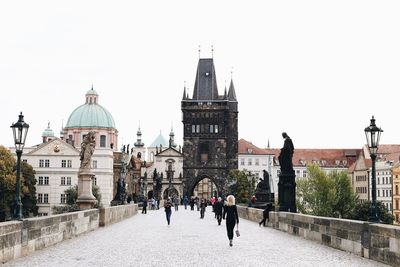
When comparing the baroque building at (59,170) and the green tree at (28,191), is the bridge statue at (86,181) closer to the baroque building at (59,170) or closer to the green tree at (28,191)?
the green tree at (28,191)

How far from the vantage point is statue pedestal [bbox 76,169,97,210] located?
27.2 meters

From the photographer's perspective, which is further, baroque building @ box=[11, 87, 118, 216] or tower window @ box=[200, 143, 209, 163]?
tower window @ box=[200, 143, 209, 163]

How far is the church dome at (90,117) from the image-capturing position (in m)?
124

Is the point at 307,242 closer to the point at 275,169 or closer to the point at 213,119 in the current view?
the point at 213,119

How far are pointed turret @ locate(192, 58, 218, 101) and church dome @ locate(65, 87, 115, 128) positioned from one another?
18.7 m

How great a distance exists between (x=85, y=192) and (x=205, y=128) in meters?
86.6

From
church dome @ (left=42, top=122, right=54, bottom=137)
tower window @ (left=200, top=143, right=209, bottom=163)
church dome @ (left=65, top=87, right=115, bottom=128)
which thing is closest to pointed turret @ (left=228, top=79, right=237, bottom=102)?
tower window @ (left=200, top=143, right=209, bottom=163)

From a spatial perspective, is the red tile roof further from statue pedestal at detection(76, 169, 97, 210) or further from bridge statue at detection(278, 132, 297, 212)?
bridge statue at detection(278, 132, 297, 212)

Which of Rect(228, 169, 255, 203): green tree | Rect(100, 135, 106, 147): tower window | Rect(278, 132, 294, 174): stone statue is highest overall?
Rect(100, 135, 106, 147): tower window

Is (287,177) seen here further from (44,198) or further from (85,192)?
(44,198)

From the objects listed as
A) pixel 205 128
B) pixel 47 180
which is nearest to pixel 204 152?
pixel 205 128

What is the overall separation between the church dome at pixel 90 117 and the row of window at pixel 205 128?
1922cm

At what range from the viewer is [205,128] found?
374 feet

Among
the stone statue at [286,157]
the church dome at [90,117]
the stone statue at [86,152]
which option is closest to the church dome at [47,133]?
the church dome at [90,117]
